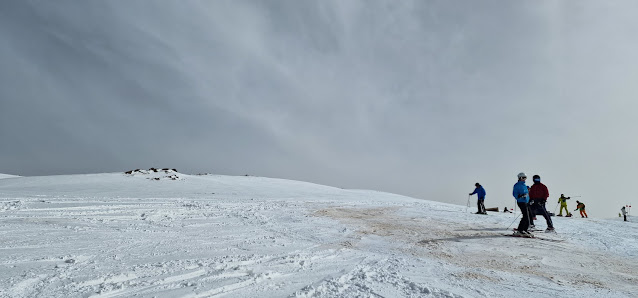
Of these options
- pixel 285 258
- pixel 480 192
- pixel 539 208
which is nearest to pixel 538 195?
pixel 539 208

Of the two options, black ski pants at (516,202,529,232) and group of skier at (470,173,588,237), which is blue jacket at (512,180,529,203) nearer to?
group of skier at (470,173,588,237)

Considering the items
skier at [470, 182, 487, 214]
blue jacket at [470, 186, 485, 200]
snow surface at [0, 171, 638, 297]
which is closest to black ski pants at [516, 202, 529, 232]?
snow surface at [0, 171, 638, 297]

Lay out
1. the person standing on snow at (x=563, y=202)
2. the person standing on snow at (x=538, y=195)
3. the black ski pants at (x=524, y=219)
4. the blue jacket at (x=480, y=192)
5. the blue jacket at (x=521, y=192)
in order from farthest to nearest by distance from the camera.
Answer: the person standing on snow at (x=563, y=202) → the blue jacket at (x=480, y=192) → the person standing on snow at (x=538, y=195) → the blue jacket at (x=521, y=192) → the black ski pants at (x=524, y=219)

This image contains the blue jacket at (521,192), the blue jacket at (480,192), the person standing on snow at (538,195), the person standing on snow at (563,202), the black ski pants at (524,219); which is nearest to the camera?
the black ski pants at (524,219)

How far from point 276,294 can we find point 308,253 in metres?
2.36

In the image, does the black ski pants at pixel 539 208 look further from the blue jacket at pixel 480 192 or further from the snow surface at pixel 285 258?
the blue jacket at pixel 480 192

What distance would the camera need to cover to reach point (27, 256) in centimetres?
549

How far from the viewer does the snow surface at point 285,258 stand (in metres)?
4.45

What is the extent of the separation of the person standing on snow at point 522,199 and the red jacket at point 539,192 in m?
2.04

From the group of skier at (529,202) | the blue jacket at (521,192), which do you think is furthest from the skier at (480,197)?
the blue jacket at (521,192)

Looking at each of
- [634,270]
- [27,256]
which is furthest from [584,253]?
[27,256]

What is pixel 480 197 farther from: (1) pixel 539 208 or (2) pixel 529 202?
(2) pixel 529 202

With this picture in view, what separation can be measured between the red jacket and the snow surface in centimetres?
143

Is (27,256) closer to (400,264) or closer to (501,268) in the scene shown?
(400,264)
